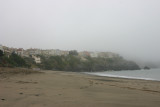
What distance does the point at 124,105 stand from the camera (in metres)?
3.92

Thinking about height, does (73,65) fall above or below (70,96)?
below

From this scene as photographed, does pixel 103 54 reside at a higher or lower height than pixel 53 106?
higher

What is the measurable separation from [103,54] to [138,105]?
134 meters

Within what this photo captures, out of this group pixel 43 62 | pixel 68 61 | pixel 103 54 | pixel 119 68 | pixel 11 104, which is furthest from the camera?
pixel 103 54

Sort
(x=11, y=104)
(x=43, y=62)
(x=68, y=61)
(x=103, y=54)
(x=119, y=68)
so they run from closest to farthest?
(x=11, y=104)
(x=43, y=62)
(x=68, y=61)
(x=119, y=68)
(x=103, y=54)

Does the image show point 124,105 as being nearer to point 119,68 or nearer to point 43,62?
point 43,62

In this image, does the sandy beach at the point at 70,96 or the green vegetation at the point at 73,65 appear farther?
the green vegetation at the point at 73,65

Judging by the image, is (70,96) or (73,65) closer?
(70,96)

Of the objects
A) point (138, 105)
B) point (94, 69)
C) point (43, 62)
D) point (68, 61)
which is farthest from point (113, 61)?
point (138, 105)

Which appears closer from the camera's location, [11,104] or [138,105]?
[11,104]

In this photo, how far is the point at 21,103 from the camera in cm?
361

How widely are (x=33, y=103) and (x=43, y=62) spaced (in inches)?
2959

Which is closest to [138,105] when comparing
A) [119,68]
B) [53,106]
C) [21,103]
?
[53,106]

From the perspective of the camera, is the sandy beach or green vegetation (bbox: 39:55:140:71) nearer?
the sandy beach
